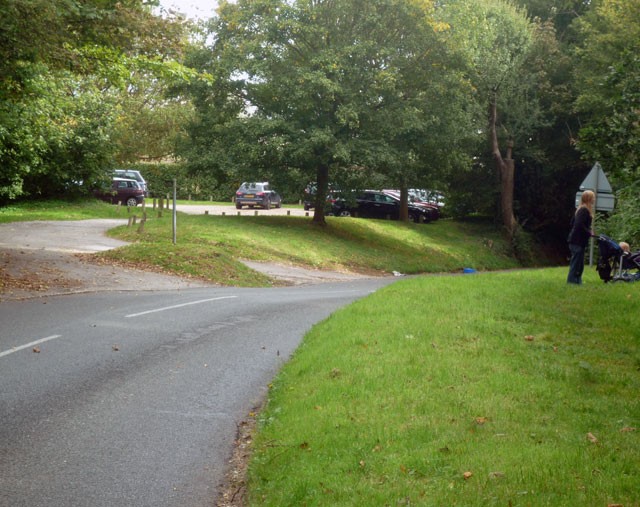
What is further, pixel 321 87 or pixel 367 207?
pixel 367 207

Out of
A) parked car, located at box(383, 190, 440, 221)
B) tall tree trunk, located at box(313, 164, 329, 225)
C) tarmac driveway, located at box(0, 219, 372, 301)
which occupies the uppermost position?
tall tree trunk, located at box(313, 164, 329, 225)

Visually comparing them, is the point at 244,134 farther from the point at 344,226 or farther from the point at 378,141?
the point at 344,226

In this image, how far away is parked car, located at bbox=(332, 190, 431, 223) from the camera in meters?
51.2

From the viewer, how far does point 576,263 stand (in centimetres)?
1633

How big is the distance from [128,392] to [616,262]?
12.7 metres

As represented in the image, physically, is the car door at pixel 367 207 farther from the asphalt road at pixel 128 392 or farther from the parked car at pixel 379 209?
the asphalt road at pixel 128 392

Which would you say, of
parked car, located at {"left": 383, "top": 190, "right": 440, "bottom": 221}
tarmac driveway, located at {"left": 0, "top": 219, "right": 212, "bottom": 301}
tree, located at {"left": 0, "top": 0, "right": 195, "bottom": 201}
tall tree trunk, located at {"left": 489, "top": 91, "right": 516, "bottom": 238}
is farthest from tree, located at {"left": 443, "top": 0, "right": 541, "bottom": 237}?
tree, located at {"left": 0, "top": 0, "right": 195, "bottom": 201}

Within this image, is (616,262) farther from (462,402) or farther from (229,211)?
(229,211)

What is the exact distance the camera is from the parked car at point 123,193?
46.4m

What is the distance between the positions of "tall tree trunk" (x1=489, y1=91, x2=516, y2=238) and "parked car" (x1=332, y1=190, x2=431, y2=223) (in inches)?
230

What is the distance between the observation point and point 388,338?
1025 cm

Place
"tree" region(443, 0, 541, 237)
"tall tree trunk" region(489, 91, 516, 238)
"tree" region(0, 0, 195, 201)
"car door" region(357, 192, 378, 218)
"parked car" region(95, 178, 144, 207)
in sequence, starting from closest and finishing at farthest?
"tree" region(0, 0, 195, 201) < "tree" region(443, 0, 541, 237) < "tall tree trunk" region(489, 91, 516, 238) < "parked car" region(95, 178, 144, 207) < "car door" region(357, 192, 378, 218)

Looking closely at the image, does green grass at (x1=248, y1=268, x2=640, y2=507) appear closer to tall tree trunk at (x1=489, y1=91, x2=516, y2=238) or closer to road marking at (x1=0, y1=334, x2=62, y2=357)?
road marking at (x1=0, y1=334, x2=62, y2=357)

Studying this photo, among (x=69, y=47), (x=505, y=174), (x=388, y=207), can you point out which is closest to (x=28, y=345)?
(x=69, y=47)
